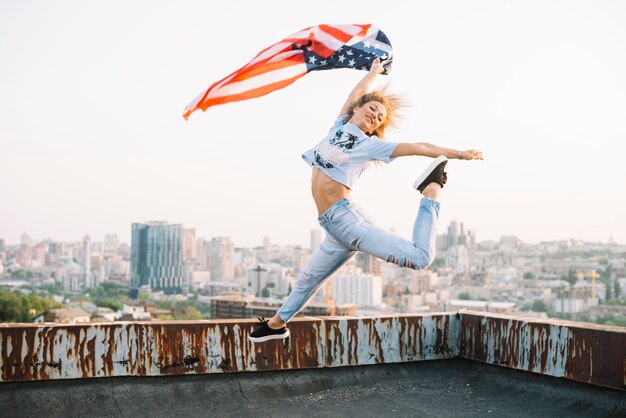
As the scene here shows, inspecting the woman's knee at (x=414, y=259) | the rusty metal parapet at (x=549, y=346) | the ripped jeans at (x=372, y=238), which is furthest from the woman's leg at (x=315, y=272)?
the rusty metal parapet at (x=549, y=346)

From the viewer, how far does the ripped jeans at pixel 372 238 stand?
164 inches

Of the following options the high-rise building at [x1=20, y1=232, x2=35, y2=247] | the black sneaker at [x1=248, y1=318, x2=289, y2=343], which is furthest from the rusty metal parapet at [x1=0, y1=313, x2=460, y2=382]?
the high-rise building at [x1=20, y1=232, x2=35, y2=247]

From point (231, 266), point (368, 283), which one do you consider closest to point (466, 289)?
point (368, 283)

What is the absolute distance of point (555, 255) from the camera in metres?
171

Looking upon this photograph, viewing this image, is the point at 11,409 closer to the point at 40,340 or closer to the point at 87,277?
the point at 40,340

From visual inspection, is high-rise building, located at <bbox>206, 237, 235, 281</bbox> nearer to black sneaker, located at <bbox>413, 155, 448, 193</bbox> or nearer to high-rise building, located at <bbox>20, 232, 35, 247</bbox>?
high-rise building, located at <bbox>20, 232, 35, 247</bbox>

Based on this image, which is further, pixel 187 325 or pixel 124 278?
pixel 124 278

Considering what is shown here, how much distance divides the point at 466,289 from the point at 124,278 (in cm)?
7819

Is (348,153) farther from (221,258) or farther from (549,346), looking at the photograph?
(221,258)

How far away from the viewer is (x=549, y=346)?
495 centimetres

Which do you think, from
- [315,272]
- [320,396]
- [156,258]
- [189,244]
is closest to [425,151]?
[315,272]

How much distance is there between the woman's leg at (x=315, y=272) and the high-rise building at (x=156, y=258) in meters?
153

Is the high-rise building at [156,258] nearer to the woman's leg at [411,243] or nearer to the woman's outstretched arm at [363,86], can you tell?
the woman's outstretched arm at [363,86]

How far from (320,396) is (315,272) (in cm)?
93
